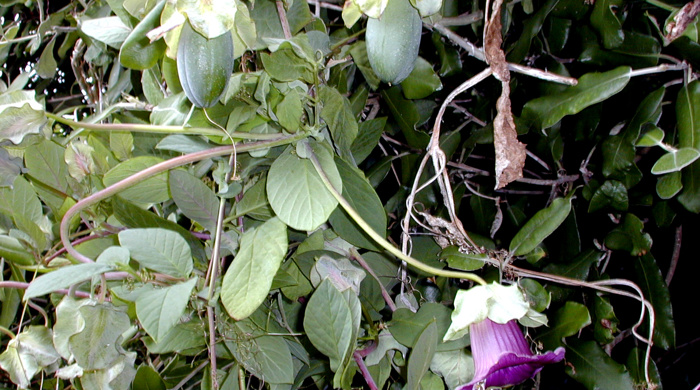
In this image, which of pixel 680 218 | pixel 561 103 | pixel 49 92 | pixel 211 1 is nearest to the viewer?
pixel 211 1

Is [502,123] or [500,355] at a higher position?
[502,123]

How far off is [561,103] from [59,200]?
0.56 metres

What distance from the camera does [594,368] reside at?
54 cm

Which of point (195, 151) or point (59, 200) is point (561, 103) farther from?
point (59, 200)

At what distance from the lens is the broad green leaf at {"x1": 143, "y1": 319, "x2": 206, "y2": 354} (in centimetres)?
53

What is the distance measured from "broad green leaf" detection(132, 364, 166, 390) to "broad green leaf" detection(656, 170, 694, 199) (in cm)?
51

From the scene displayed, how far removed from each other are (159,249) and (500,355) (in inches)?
11.4

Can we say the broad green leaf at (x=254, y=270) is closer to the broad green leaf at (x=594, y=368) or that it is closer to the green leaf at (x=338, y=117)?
the green leaf at (x=338, y=117)

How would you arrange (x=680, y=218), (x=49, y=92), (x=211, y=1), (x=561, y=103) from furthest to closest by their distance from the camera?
(x=49, y=92), (x=680, y=218), (x=561, y=103), (x=211, y=1)

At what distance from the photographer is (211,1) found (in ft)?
1.13

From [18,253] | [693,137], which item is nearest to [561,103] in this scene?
[693,137]

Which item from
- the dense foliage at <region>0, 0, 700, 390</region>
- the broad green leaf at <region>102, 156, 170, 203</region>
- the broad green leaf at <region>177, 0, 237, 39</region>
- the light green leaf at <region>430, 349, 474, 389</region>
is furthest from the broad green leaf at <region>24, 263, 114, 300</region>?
the light green leaf at <region>430, 349, 474, 389</region>

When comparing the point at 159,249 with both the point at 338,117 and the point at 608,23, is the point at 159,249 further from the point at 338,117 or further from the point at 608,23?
the point at 608,23

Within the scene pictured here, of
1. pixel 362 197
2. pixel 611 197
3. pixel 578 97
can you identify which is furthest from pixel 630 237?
pixel 362 197
